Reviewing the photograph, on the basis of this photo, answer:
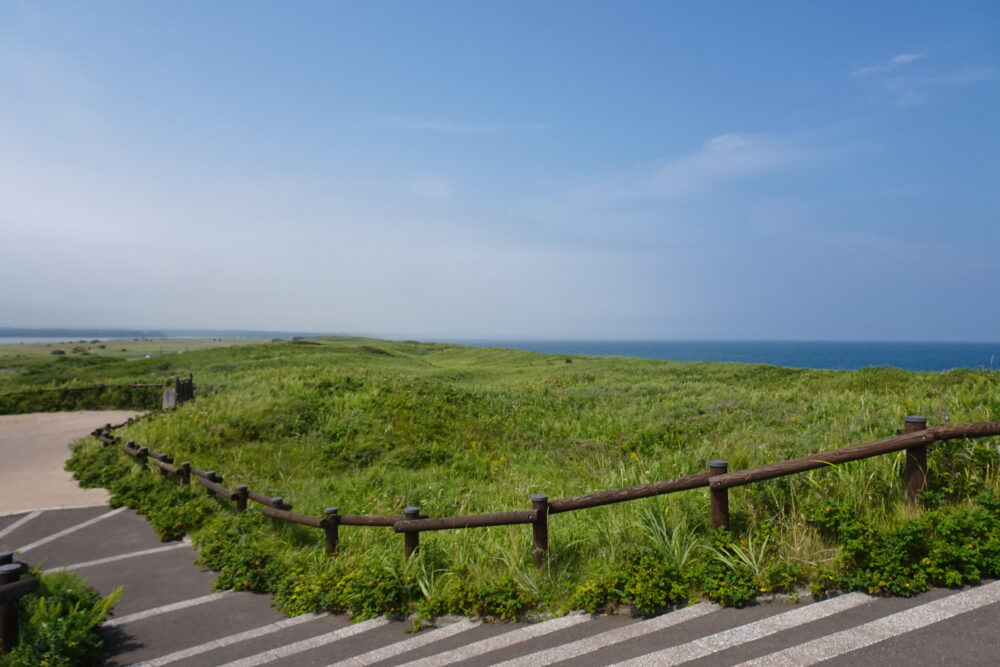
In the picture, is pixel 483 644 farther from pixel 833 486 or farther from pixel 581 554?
pixel 833 486

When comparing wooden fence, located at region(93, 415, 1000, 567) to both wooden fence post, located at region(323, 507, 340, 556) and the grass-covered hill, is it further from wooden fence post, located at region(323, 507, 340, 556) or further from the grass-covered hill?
wooden fence post, located at region(323, 507, 340, 556)

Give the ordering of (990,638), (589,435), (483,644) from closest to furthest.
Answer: (990,638) < (483,644) < (589,435)

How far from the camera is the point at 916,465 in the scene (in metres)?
6.18

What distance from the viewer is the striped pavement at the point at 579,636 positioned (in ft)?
14.1

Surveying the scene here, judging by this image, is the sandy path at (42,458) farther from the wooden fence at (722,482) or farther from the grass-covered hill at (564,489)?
the wooden fence at (722,482)

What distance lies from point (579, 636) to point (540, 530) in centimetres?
149

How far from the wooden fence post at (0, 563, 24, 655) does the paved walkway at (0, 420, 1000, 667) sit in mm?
981

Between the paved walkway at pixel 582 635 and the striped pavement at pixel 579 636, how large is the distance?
0.03ft

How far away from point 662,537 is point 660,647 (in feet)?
5.44

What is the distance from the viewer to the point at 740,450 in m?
10.3

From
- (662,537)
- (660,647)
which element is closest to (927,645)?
(660,647)

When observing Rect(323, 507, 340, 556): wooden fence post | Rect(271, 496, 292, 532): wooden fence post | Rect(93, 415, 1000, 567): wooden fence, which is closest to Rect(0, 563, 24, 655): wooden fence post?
Rect(323, 507, 340, 556): wooden fence post

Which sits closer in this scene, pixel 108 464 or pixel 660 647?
pixel 660 647

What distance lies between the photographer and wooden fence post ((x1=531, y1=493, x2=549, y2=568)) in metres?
6.32
